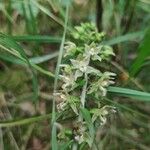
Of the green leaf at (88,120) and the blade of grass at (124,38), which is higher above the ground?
the blade of grass at (124,38)

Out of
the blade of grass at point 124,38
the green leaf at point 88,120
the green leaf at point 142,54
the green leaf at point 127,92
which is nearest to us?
the green leaf at point 88,120

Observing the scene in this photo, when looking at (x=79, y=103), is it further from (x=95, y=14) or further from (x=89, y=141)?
(x=95, y=14)

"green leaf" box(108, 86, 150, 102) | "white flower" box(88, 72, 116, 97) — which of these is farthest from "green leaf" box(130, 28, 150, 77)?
"white flower" box(88, 72, 116, 97)

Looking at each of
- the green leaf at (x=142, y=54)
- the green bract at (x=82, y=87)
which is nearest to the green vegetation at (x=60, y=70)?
the green leaf at (x=142, y=54)

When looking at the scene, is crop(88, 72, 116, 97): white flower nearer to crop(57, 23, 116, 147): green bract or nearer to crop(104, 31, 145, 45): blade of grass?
crop(57, 23, 116, 147): green bract

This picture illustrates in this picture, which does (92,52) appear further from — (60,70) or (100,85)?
(60,70)

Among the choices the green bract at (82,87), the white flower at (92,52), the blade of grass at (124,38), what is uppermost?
the blade of grass at (124,38)

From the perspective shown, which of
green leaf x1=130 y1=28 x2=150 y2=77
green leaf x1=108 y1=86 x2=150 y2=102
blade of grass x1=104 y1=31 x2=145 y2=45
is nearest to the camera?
green leaf x1=108 y1=86 x2=150 y2=102

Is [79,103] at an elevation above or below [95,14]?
below

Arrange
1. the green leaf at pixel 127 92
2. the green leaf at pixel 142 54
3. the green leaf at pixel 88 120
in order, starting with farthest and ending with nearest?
the green leaf at pixel 142 54 < the green leaf at pixel 127 92 < the green leaf at pixel 88 120

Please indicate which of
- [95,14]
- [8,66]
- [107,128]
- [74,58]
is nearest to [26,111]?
[8,66]

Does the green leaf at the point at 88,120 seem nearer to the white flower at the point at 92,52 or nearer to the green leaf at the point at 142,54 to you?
the white flower at the point at 92,52
